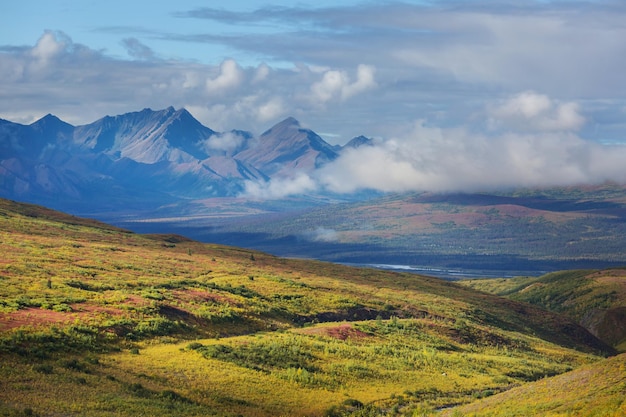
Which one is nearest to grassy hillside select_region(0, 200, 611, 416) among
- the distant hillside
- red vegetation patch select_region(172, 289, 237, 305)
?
red vegetation patch select_region(172, 289, 237, 305)

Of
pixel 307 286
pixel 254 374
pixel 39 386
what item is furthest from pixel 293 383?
pixel 307 286

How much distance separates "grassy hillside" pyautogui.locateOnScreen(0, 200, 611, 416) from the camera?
42344 mm

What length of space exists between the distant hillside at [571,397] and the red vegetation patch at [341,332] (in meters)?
24.6

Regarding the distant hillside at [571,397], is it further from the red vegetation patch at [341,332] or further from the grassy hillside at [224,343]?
the red vegetation patch at [341,332]


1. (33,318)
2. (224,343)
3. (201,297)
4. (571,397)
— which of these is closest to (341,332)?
(201,297)

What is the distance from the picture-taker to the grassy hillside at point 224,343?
42344 mm

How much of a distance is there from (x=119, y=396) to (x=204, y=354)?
1387cm

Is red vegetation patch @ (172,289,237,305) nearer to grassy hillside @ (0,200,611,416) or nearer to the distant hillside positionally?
grassy hillside @ (0,200,611,416)

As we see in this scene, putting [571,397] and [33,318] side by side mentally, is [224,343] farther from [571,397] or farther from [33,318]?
[571,397]

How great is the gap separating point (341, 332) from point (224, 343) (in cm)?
1729

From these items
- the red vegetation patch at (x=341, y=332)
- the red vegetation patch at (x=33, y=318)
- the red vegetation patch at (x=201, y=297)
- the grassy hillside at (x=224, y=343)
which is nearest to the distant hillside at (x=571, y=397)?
the grassy hillside at (x=224, y=343)

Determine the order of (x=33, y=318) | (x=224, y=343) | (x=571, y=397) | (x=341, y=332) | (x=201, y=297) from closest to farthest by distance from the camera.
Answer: (x=571, y=397), (x=33, y=318), (x=224, y=343), (x=341, y=332), (x=201, y=297)

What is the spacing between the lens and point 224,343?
5825 cm

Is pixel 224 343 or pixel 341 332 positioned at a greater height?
pixel 224 343
